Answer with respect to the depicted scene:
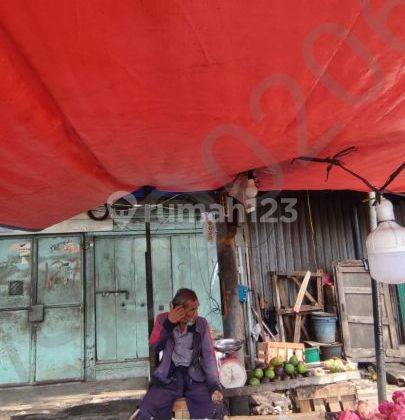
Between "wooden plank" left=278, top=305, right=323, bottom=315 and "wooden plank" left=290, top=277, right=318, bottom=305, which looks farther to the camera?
"wooden plank" left=290, top=277, right=318, bottom=305

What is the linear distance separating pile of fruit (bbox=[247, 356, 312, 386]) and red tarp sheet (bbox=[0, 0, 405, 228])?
3960 mm

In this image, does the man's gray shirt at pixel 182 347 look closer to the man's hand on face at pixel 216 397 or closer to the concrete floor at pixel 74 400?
the man's hand on face at pixel 216 397

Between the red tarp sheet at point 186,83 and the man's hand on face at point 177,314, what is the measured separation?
62.6 inches

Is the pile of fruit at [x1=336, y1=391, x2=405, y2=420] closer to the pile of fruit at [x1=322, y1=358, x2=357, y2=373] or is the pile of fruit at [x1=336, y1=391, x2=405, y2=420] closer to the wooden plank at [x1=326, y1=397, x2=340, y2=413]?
the wooden plank at [x1=326, y1=397, x2=340, y2=413]

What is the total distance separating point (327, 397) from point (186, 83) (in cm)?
532

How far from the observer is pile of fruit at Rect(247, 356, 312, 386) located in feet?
17.0

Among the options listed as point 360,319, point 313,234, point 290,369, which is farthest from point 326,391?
point 313,234

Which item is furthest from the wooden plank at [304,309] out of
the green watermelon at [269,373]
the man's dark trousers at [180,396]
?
the man's dark trousers at [180,396]

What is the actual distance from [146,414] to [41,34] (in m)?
3.37

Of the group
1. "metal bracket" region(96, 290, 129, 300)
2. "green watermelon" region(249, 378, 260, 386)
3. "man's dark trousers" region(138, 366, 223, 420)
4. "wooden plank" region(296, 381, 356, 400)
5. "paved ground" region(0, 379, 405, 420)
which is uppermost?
"metal bracket" region(96, 290, 129, 300)

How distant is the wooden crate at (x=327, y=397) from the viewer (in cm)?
512

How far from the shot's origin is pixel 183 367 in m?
3.48

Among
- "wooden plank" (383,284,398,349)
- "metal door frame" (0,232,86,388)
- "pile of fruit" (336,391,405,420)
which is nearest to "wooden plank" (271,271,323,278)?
"wooden plank" (383,284,398,349)

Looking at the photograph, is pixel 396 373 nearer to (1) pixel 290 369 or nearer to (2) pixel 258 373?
(1) pixel 290 369
